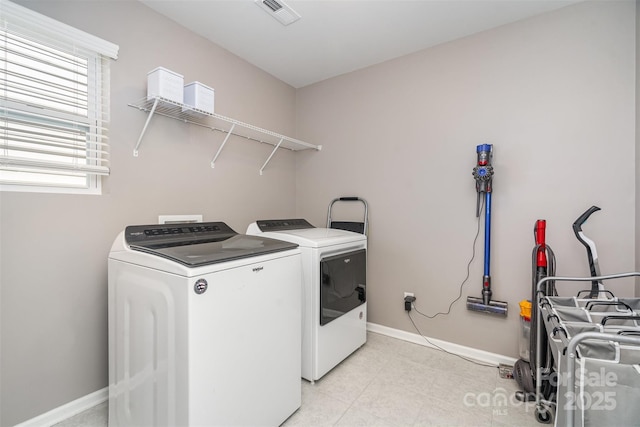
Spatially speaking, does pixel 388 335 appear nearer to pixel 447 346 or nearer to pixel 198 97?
pixel 447 346

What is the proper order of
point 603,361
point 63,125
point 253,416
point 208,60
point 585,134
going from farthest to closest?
point 208,60
point 585,134
point 63,125
point 253,416
point 603,361

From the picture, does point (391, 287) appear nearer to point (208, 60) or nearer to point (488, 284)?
point (488, 284)

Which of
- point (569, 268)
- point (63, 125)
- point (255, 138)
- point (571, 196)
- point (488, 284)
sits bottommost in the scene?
point (488, 284)

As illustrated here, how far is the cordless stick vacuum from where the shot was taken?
2.19 meters

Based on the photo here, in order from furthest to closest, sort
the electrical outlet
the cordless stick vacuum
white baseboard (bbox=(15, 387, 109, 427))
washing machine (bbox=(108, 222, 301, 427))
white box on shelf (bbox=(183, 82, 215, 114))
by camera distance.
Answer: the electrical outlet → the cordless stick vacuum → white box on shelf (bbox=(183, 82, 215, 114)) → white baseboard (bbox=(15, 387, 109, 427)) → washing machine (bbox=(108, 222, 301, 427))

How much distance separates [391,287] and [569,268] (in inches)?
52.8

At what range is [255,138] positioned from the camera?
9.35ft

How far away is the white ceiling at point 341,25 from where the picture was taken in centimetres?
202

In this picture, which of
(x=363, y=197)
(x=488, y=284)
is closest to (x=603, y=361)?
(x=488, y=284)

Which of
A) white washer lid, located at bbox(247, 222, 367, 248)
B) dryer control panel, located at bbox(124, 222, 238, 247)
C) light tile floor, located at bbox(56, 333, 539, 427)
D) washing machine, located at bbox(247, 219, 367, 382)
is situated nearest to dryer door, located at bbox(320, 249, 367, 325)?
washing machine, located at bbox(247, 219, 367, 382)

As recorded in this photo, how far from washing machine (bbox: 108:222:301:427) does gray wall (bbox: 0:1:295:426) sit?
13.4 inches

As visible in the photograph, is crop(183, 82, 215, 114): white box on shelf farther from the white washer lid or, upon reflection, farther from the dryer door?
the dryer door

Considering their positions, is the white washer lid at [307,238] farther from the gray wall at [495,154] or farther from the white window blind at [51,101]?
the white window blind at [51,101]

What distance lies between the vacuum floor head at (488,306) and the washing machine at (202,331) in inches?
58.4
